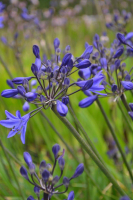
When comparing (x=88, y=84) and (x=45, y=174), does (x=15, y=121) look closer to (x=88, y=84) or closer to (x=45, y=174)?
(x=45, y=174)

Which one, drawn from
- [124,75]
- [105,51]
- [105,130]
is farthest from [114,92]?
[105,130]

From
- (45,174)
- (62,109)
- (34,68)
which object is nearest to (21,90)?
(34,68)

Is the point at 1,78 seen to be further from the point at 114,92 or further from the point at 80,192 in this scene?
the point at 114,92

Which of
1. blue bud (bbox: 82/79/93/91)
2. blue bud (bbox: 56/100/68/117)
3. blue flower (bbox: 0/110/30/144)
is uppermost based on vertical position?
blue bud (bbox: 82/79/93/91)

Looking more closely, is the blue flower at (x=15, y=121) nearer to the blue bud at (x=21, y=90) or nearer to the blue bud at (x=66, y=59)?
the blue bud at (x=21, y=90)

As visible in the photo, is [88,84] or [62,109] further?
[88,84]

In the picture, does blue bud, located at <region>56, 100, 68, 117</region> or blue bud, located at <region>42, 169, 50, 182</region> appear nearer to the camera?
blue bud, located at <region>56, 100, 68, 117</region>

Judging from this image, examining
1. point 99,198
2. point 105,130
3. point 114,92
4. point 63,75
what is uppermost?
point 63,75

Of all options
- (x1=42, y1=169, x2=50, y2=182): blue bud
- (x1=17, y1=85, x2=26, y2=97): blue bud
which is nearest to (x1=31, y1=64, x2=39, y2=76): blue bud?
(x1=17, y1=85, x2=26, y2=97): blue bud

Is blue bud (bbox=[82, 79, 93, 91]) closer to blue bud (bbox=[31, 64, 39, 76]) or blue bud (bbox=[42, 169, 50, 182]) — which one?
blue bud (bbox=[31, 64, 39, 76])

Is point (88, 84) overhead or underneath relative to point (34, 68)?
underneath

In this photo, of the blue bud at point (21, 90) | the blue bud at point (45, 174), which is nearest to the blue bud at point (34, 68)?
the blue bud at point (21, 90)
